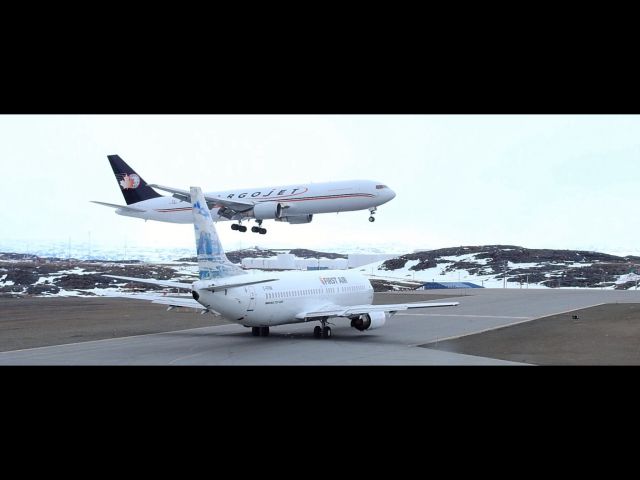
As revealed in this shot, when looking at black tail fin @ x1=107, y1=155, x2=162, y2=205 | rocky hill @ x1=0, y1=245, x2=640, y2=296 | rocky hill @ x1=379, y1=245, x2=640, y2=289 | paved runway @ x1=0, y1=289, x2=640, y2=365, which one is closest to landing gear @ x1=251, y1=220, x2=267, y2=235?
paved runway @ x1=0, y1=289, x2=640, y2=365

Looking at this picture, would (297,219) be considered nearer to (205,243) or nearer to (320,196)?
(320,196)

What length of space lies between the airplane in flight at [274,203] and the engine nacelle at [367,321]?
1101cm

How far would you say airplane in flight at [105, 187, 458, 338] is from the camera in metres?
31.4

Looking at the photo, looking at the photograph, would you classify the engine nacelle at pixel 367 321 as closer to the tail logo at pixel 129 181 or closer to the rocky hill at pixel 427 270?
the tail logo at pixel 129 181

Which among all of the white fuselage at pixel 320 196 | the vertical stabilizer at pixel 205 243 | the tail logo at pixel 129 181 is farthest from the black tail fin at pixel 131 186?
the vertical stabilizer at pixel 205 243

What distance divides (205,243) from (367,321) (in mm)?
10321

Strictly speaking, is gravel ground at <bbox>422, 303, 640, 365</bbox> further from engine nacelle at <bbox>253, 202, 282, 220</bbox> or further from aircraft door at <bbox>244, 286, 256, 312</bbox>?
engine nacelle at <bbox>253, 202, 282, 220</bbox>

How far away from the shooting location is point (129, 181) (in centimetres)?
5831

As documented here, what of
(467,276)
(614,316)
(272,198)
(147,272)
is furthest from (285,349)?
(467,276)

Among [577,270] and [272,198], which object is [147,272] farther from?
[577,270]

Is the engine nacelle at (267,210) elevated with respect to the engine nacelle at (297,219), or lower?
elevated

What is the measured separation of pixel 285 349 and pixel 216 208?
72.0 ft

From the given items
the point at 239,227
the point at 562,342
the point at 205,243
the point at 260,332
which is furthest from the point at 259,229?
the point at 562,342

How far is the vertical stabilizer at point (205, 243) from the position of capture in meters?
31.4
